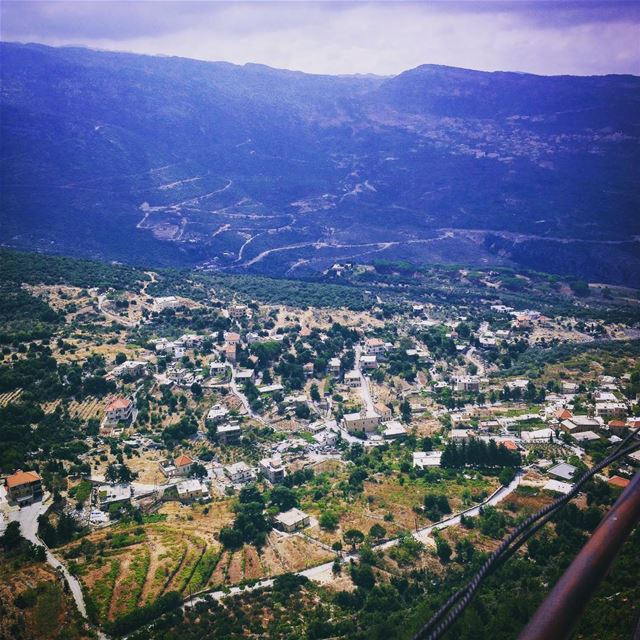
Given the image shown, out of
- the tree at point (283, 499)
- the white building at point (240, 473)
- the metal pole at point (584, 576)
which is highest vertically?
the metal pole at point (584, 576)

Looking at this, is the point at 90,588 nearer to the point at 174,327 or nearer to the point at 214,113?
the point at 174,327

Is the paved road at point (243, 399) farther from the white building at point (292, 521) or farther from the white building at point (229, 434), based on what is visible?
the white building at point (292, 521)

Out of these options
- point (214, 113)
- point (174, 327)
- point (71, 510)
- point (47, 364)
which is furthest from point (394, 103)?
point (71, 510)

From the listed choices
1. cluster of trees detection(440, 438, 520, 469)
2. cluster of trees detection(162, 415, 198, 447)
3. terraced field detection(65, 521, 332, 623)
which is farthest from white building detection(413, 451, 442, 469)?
cluster of trees detection(162, 415, 198, 447)

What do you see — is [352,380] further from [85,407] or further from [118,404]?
[85,407]

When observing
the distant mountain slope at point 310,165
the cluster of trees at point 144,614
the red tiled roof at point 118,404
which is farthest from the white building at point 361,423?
the distant mountain slope at point 310,165

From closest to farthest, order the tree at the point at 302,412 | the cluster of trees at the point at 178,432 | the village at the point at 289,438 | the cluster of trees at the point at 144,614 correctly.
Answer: the cluster of trees at the point at 144,614
the village at the point at 289,438
the cluster of trees at the point at 178,432
the tree at the point at 302,412
